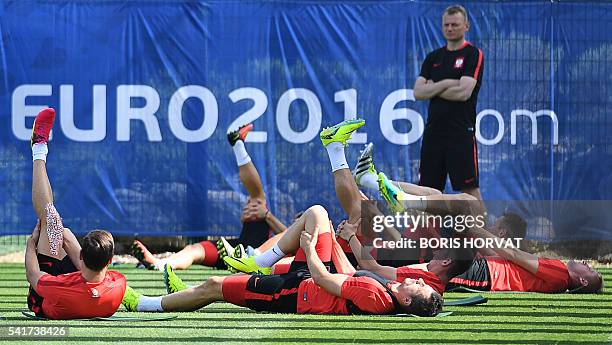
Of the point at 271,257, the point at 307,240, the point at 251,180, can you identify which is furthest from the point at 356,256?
the point at 251,180

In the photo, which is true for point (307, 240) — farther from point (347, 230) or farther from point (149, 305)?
point (347, 230)

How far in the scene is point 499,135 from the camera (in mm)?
13750

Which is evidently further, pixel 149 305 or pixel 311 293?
pixel 149 305

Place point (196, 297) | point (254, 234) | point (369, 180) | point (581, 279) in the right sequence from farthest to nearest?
1. point (254, 234)
2. point (369, 180)
3. point (581, 279)
4. point (196, 297)

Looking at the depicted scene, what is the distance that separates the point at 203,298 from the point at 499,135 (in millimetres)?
5957

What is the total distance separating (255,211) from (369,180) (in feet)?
5.91

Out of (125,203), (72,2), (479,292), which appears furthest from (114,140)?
(479,292)

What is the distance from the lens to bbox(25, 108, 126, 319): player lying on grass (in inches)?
317

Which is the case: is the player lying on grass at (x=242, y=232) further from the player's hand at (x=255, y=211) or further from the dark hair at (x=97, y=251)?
the dark hair at (x=97, y=251)

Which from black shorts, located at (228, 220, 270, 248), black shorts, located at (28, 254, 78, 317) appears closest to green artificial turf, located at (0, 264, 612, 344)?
black shorts, located at (28, 254, 78, 317)

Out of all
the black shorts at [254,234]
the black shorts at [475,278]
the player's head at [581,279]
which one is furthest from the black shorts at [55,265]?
the player's head at [581,279]

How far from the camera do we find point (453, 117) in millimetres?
11688

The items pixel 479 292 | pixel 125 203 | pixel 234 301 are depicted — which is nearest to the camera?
pixel 234 301

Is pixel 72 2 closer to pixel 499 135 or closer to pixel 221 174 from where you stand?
pixel 221 174
